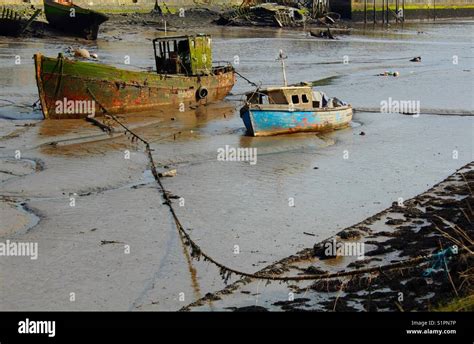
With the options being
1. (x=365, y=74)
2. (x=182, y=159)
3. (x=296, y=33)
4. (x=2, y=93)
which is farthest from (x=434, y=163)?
(x=296, y=33)

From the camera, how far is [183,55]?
28016 mm

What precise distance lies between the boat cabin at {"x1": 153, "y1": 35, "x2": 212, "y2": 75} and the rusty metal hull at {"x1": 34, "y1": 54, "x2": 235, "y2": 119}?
0.49 meters

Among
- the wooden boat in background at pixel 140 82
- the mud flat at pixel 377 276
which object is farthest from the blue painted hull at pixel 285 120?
the mud flat at pixel 377 276

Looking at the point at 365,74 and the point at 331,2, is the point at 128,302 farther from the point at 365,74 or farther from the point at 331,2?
the point at 331,2

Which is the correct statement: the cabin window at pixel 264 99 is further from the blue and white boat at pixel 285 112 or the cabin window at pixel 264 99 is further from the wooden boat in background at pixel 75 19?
the wooden boat in background at pixel 75 19

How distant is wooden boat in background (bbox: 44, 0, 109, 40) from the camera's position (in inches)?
1965

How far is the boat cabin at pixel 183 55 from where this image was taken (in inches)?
1092

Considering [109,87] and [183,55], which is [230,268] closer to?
[109,87]

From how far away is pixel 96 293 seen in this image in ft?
34.8

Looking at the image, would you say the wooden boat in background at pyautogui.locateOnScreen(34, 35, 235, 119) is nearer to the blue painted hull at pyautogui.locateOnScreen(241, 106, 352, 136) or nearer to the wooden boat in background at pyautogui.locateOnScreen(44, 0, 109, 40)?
the blue painted hull at pyautogui.locateOnScreen(241, 106, 352, 136)

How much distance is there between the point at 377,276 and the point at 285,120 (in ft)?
41.4

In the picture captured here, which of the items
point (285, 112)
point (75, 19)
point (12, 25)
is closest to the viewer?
point (285, 112)

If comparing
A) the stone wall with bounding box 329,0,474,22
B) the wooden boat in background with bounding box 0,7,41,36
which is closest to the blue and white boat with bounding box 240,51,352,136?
the wooden boat in background with bounding box 0,7,41,36

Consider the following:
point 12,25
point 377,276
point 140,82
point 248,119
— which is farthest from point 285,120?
point 12,25
